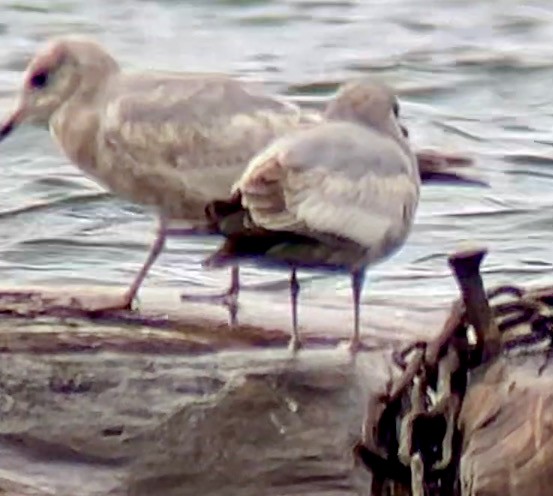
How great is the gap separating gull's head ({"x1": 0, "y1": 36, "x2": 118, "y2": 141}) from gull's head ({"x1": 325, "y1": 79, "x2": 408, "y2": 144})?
0.86 metres

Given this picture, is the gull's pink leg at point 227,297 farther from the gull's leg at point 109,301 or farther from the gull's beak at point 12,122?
the gull's beak at point 12,122

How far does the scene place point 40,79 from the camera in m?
6.59

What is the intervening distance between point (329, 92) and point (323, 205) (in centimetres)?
598

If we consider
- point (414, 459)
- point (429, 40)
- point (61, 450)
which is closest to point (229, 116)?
point (61, 450)

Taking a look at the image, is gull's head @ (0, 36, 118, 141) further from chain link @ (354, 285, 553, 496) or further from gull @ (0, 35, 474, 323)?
chain link @ (354, 285, 553, 496)

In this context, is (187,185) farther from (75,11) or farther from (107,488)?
(75,11)

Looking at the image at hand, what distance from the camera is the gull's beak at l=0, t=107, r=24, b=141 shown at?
6.66 metres

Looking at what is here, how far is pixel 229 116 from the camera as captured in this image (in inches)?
247

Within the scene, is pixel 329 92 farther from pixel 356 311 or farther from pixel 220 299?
pixel 356 311

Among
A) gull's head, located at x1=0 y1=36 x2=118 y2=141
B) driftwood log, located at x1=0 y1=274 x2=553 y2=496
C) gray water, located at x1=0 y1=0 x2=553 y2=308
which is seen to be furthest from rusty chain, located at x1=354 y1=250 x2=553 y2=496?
gray water, located at x1=0 y1=0 x2=553 y2=308

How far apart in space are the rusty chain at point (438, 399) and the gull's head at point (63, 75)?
269 centimetres

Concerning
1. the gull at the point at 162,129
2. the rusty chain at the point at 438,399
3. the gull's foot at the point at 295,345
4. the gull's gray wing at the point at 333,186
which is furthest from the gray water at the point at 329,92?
the rusty chain at the point at 438,399

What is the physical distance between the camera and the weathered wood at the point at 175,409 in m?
4.93

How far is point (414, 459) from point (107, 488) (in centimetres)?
123
